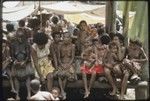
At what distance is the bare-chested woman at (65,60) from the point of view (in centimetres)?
1325

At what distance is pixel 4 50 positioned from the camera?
13.4 meters

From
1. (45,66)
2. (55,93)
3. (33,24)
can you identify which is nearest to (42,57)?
(45,66)

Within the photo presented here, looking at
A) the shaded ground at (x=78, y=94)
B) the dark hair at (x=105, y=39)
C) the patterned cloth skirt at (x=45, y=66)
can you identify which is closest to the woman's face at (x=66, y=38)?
the patterned cloth skirt at (x=45, y=66)

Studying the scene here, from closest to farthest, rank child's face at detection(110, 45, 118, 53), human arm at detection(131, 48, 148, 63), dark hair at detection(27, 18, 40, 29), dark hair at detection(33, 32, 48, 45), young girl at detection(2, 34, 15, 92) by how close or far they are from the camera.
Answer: dark hair at detection(33, 32, 48, 45), young girl at detection(2, 34, 15, 92), child's face at detection(110, 45, 118, 53), human arm at detection(131, 48, 148, 63), dark hair at detection(27, 18, 40, 29)

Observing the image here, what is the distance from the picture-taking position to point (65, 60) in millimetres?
13312

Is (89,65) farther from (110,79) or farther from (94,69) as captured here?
(110,79)

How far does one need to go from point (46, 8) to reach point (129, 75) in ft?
30.8

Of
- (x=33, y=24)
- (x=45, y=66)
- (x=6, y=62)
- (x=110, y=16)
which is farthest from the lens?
(x=110, y=16)

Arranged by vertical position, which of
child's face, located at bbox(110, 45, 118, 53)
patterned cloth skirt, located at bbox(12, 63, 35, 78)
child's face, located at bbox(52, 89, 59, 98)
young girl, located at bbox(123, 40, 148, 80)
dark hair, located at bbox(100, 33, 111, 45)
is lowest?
child's face, located at bbox(52, 89, 59, 98)

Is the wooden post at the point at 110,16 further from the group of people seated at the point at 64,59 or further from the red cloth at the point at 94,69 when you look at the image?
the red cloth at the point at 94,69

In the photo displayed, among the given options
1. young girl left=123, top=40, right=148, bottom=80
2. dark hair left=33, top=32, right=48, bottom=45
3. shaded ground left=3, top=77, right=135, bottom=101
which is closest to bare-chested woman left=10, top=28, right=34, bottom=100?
shaded ground left=3, top=77, right=135, bottom=101

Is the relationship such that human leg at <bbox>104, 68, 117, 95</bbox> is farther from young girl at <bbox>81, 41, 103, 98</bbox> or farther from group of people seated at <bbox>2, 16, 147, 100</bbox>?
young girl at <bbox>81, 41, 103, 98</bbox>

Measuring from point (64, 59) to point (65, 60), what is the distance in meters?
0.03

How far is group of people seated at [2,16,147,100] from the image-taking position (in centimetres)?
1323
